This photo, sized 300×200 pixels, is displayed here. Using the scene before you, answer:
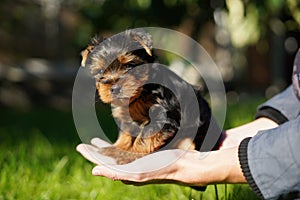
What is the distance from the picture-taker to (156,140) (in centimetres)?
260

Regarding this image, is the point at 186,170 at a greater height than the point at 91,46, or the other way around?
the point at 91,46

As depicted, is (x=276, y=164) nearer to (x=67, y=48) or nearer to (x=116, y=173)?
(x=116, y=173)

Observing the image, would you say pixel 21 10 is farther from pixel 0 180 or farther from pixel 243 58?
pixel 0 180

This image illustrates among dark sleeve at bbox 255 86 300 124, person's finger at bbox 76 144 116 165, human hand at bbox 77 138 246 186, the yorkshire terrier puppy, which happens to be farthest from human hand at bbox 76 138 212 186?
dark sleeve at bbox 255 86 300 124

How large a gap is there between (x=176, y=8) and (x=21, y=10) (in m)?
4.43

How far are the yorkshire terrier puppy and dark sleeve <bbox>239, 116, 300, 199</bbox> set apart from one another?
0.75 meters

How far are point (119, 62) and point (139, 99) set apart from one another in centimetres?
21

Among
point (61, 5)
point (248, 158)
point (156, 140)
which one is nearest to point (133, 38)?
point (156, 140)

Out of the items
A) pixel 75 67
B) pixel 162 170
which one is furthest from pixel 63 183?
pixel 75 67

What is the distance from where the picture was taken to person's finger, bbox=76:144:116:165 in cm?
244

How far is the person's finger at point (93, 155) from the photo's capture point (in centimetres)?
244

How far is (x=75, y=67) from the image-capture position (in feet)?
34.9

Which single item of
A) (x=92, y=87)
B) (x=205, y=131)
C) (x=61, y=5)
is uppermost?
(x=61, y=5)

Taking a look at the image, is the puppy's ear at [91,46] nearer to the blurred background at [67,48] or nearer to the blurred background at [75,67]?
the blurred background at [75,67]
